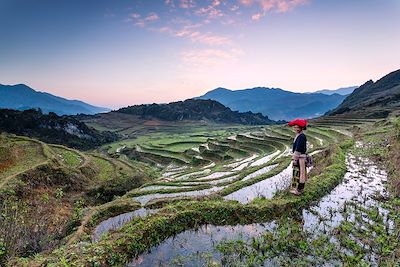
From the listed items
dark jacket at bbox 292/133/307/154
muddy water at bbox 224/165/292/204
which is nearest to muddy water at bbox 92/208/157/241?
muddy water at bbox 224/165/292/204

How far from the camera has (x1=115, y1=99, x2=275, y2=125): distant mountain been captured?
161m

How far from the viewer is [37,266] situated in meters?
5.52

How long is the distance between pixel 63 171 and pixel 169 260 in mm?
17904

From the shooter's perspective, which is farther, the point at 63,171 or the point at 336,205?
the point at 63,171

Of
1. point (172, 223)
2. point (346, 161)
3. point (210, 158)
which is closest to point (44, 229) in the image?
point (172, 223)

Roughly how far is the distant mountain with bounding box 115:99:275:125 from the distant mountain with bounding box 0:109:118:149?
258 ft

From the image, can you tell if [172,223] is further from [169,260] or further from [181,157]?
[181,157]

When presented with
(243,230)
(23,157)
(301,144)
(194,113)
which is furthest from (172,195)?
(194,113)

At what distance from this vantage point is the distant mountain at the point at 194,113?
527ft

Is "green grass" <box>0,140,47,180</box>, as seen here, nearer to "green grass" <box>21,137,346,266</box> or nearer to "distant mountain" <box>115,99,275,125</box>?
"green grass" <box>21,137,346,266</box>

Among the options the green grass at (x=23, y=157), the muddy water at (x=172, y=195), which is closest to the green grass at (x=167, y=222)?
the muddy water at (x=172, y=195)

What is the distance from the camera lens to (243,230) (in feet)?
27.2

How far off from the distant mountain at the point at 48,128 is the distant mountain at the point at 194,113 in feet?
258

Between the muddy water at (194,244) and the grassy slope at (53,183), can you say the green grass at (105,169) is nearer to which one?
the grassy slope at (53,183)
